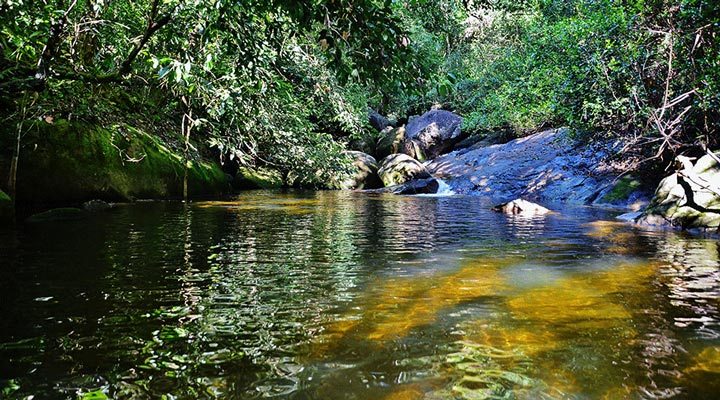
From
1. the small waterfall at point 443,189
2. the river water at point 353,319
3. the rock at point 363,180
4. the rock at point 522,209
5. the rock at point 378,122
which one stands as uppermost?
the rock at point 378,122

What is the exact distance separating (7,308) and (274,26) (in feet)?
10.3

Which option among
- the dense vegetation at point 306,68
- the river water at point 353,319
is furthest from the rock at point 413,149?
the river water at point 353,319

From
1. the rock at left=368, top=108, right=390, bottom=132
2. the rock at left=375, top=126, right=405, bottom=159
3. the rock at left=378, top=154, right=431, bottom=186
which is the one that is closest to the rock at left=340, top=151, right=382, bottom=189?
the rock at left=378, top=154, right=431, bottom=186

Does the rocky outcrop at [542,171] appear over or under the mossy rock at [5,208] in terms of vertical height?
over

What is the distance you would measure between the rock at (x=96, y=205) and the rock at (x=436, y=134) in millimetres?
20844

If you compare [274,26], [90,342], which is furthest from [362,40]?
[90,342]

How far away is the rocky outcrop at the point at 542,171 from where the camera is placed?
16.5m

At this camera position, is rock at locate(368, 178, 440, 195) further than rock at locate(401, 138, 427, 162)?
No

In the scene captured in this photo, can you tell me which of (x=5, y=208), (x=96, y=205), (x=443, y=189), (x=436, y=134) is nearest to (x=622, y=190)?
(x=443, y=189)

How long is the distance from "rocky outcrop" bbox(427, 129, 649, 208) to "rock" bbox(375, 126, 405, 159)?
4297mm

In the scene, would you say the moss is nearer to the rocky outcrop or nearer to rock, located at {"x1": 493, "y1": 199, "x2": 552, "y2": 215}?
the rocky outcrop

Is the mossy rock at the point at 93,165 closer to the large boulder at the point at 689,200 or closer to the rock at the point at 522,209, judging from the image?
the rock at the point at 522,209

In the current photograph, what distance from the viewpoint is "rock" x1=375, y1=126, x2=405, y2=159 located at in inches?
1224

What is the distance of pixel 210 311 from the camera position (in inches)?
153
